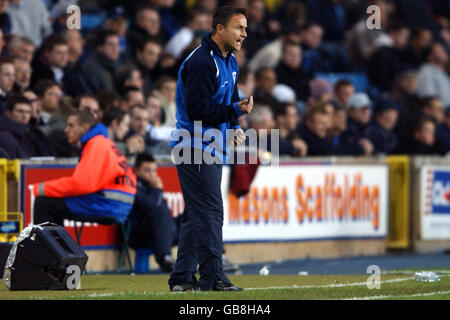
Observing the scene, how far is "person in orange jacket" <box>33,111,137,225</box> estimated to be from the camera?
12406 mm

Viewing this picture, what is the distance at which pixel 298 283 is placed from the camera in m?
10.9

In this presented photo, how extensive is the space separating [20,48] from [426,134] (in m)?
7.69

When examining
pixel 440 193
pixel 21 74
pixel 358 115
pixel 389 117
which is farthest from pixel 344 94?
pixel 21 74

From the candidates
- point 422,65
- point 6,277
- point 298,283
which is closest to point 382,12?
point 422,65

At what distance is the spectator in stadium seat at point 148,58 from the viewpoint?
1725 cm

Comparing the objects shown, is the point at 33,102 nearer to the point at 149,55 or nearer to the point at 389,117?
the point at 149,55

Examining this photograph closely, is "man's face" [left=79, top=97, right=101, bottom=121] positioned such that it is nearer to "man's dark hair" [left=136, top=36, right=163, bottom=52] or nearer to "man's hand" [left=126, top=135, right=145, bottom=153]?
"man's hand" [left=126, top=135, right=145, bottom=153]

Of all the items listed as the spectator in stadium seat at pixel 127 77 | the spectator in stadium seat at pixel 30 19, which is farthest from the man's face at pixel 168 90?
the spectator in stadium seat at pixel 30 19

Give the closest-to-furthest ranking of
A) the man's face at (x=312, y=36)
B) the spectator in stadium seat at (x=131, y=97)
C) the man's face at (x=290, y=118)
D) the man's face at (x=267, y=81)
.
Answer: the spectator in stadium seat at (x=131, y=97) → the man's face at (x=290, y=118) → the man's face at (x=267, y=81) → the man's face at (x=312, y=36)

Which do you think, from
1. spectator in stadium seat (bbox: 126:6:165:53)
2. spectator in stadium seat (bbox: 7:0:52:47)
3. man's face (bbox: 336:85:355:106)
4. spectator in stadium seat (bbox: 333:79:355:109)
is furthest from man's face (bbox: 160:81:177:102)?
man's face (bbox: 336:85:355:106)

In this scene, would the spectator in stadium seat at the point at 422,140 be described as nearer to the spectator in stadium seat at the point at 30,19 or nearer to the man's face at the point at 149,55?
the man's face at the point at 149,55

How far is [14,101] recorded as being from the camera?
44.0 feet

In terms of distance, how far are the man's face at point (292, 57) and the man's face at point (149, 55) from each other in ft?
9.67

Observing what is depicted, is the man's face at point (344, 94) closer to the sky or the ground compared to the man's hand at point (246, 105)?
closer to the sky
